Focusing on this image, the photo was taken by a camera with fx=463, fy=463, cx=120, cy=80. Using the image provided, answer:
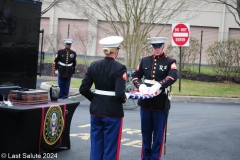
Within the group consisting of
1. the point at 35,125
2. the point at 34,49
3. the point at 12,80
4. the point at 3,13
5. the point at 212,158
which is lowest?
the point at 212,158

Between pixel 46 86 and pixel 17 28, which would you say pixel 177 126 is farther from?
pixel 46 86

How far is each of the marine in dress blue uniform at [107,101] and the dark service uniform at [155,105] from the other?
86 cm

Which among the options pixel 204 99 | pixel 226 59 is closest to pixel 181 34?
pixel 204 99

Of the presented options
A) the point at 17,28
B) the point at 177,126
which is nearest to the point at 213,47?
the point at 177,126

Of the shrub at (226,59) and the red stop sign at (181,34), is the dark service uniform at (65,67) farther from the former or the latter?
the shrub at (226,59)

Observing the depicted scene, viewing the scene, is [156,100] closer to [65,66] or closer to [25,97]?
[25,97]

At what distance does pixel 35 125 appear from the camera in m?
6.86

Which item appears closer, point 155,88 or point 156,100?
point 155,88

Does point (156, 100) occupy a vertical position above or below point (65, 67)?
below

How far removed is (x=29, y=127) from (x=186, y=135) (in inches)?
158

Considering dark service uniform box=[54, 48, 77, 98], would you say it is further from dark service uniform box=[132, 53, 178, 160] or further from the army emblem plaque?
dark service uniform box=[132, 53, 178, 160]

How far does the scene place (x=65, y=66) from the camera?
13.9 meters

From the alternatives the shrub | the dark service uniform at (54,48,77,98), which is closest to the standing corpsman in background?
the dark service uniform at (54,48,77,98)

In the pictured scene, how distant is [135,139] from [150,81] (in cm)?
235
